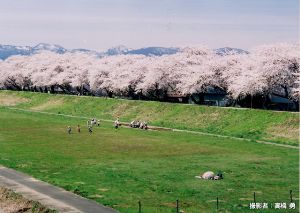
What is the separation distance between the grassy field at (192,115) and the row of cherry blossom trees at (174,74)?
5039 mm

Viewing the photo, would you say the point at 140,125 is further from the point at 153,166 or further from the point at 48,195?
the point at 48,195

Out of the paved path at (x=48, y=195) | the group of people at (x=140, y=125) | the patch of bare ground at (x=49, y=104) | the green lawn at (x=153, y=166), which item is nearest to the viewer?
the paved path at (x=48, y=195)

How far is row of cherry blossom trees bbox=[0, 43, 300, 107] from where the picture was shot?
7250cm

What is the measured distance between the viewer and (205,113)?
253 feet

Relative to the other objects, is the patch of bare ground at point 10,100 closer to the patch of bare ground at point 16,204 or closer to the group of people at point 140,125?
the group of people at point 140,125

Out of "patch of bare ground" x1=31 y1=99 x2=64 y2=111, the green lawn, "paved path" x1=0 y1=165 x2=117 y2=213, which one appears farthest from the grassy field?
"paved path" x1=0 y1=165 x2=117 y2=213

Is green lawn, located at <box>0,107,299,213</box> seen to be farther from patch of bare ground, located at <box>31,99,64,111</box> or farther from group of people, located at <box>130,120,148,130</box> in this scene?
patch of bare ground, located at <box>31,99,64,111</box>

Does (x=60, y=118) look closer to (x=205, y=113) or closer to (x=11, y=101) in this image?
(x=205, y=113)

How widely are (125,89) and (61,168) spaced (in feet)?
217

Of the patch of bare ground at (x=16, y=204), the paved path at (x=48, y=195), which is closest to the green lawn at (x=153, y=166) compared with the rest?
the paved path at (x=48, y=195)

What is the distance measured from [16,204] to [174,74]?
6602 centimetres

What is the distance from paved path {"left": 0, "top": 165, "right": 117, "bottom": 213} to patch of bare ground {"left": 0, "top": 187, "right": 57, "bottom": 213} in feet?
1.53

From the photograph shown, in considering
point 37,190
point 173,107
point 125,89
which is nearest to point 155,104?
point 173,107

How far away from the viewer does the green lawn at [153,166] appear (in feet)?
103
